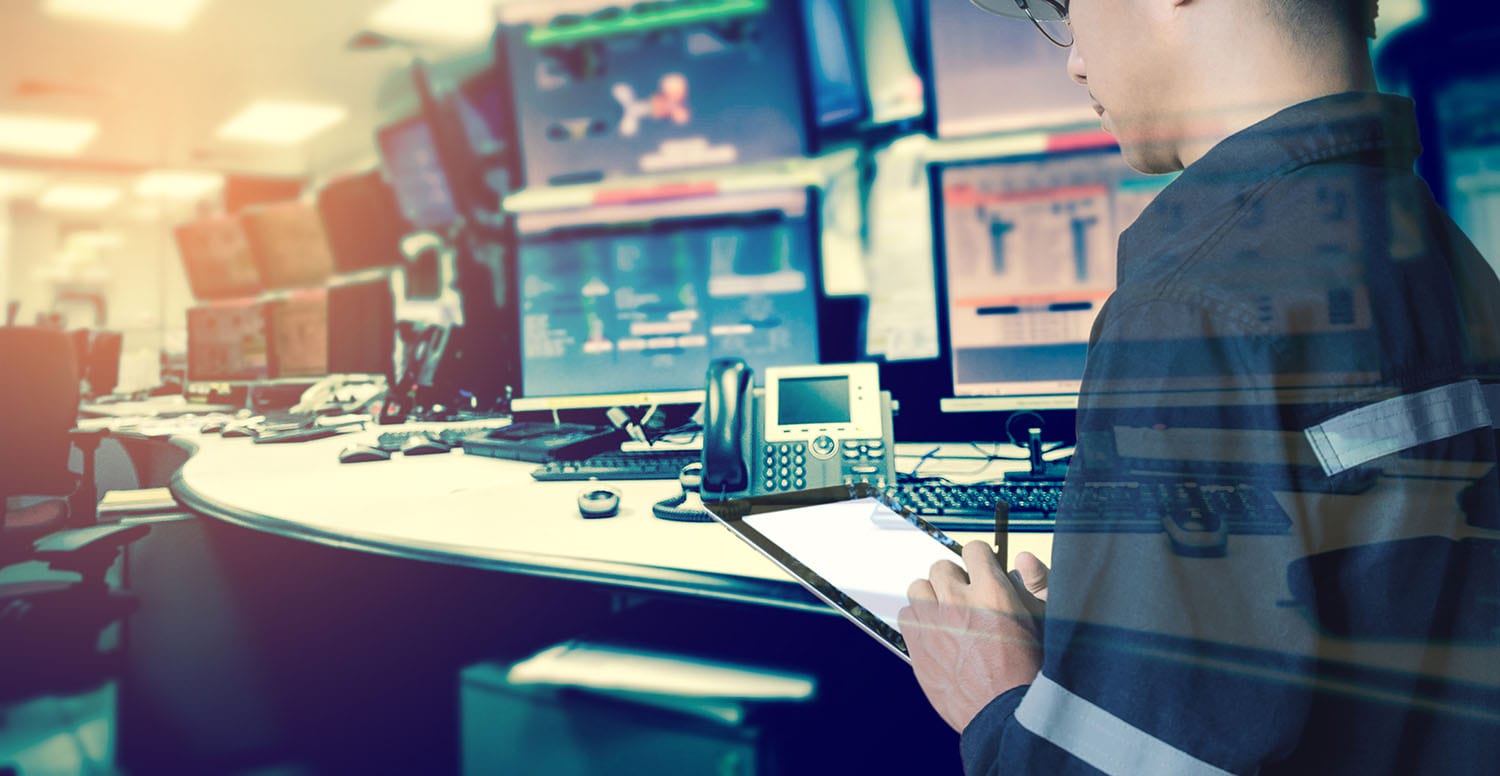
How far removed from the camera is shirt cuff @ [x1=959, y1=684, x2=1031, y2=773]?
0.44 m

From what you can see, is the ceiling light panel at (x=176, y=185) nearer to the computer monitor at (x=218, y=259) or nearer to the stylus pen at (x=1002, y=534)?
the computer monitor at (x=218, y=259)

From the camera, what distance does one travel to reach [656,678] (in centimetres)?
103

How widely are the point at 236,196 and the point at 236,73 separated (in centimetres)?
38

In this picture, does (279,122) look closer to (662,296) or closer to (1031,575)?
(662,296)

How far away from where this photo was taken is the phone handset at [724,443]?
3.35 ft

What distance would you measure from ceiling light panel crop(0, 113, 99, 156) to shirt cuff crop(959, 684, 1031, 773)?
1.73 m

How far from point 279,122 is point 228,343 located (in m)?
0.74

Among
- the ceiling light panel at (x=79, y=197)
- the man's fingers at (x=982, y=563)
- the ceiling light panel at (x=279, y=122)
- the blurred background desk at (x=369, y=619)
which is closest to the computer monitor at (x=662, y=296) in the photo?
the blurred background desk at (x=369, y=619)

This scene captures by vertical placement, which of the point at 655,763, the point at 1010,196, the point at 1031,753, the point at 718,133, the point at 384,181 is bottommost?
the point at 655,763

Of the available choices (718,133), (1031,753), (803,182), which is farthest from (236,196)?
(1031,753)

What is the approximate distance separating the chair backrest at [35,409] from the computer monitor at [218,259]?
381 mm

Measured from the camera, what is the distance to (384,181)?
2.82m

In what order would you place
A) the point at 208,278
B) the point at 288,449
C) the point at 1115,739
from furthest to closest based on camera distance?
the point at 208,278, the point at 288,449, the point at 1115,739

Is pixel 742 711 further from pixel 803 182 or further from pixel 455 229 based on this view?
pixel 455 229
